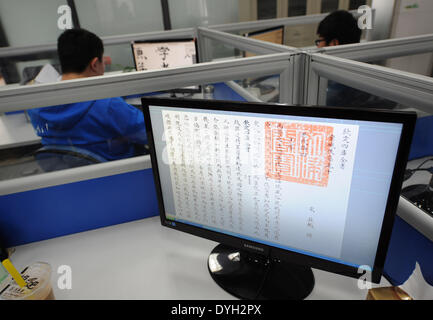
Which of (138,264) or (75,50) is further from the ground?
(75,50)

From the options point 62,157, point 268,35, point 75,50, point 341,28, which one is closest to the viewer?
point 62,157

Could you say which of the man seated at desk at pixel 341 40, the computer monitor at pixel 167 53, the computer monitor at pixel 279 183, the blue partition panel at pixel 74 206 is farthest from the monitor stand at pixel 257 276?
the computer monitor at pixel 167 53

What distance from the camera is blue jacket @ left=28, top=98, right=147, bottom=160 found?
1275 millimetres

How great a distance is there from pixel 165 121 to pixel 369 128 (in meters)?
0.41

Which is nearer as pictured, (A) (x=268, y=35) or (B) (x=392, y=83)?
(B) (x=392, y=83)

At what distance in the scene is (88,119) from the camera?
4.45 ft

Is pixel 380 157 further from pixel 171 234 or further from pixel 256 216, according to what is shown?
pixel 171 234

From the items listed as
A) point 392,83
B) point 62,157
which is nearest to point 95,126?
point 62,157

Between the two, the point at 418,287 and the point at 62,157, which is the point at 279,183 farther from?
the point at 62,157

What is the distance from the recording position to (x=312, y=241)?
0.64m

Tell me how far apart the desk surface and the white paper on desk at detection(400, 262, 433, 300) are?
82mm

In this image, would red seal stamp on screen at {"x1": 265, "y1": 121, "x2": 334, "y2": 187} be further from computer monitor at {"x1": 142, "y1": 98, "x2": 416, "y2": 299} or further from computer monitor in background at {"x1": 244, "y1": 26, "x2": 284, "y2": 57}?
computer monitor in background at {"x1": 244, "y1": 26, "x2": 284, "y2": 57}

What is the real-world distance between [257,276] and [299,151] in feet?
1.12

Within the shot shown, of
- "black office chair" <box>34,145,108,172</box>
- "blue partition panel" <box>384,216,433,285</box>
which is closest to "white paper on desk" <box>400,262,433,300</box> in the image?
"blue partition panel" <box>384,216,433,285</box>
